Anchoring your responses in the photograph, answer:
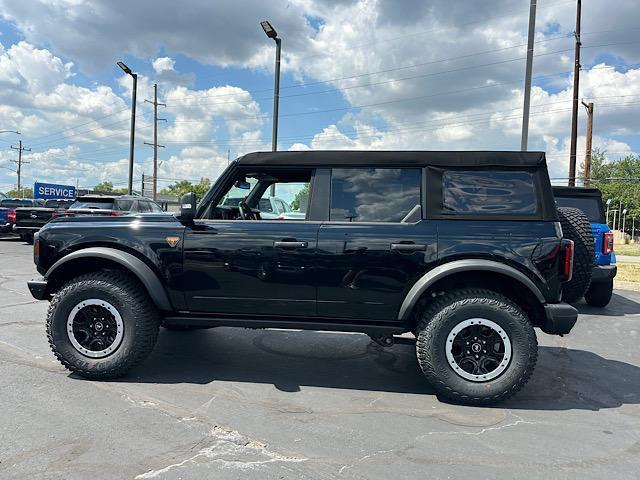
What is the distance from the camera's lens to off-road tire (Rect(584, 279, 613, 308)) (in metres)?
7.52

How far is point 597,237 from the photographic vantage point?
711 centimetres

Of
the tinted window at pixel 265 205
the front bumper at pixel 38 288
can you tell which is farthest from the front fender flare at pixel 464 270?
the front bumper at pixel 38 288

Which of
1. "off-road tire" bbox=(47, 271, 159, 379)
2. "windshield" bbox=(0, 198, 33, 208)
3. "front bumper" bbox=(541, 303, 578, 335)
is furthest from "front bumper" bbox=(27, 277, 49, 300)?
"windshield" bbox=(0, 198, 33, 208)

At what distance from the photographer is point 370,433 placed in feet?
10.4

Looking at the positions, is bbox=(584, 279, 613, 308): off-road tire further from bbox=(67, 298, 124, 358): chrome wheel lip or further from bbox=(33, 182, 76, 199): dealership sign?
bbox=(33, 182, 76, 199): dealership sign

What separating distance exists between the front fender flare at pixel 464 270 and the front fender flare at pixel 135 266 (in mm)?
2056

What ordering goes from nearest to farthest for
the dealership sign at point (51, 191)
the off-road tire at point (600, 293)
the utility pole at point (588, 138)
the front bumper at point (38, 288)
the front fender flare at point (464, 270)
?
1. the front fender flare at point (464, 270)
2. the front bumper at point (38, 288)
3. the off-road tire at point (600, 293)
4. the utility pole at point (588, 138)
5. the dealership sign at point (51, 191)

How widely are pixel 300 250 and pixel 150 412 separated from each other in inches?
64.8

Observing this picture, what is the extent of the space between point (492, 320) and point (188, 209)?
2.63 m

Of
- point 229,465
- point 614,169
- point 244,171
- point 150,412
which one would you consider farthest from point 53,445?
point 614,169

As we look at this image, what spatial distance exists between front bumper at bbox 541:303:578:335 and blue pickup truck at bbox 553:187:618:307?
152 inches

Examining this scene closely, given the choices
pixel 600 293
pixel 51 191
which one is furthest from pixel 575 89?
pixel 51 191

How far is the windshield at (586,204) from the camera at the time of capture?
777cm

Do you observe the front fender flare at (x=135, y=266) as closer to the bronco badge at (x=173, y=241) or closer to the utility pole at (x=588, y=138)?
the bronco badge at (x=173, y=241)
